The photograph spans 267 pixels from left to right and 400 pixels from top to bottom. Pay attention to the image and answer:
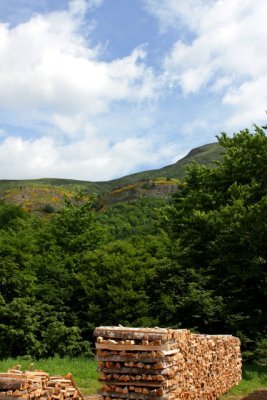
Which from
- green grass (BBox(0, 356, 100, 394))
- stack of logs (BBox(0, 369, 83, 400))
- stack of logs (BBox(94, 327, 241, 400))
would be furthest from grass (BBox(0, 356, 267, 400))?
stack of logs (BBox(0, 369, 83, 400))

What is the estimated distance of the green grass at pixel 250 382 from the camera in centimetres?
1520

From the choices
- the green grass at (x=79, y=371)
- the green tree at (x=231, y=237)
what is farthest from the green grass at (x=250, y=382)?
the green tree at (x=231, y=237)

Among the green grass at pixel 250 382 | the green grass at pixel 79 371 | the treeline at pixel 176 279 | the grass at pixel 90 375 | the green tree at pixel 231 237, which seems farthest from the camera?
the treeline at pixel 176 279

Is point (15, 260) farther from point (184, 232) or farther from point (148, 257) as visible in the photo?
point (184, 232)

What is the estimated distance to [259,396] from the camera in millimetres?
14547

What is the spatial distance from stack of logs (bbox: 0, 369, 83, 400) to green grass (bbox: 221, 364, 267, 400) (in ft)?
20.7

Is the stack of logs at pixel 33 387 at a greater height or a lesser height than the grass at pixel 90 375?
greater

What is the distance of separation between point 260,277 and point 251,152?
6545mm

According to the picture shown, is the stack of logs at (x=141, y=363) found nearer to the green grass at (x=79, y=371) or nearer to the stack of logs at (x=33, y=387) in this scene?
the stack of logs at (x=33, y=387)

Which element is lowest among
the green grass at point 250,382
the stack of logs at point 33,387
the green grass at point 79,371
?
the green grass at point 250,382

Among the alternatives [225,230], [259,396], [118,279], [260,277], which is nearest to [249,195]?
[225,230]

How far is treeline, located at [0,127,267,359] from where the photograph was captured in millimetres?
23672

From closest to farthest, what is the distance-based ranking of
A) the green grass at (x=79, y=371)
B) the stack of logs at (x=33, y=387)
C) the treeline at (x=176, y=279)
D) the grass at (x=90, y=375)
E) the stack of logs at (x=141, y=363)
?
1. the stack of logs at (x=33, y=387)
2. the stack of logs at (x=141, y=363)
3. the green grass at (x=79, y=371)
4. the grass at (x=90, y=375)
5. the treeline at (x=176, y=279)

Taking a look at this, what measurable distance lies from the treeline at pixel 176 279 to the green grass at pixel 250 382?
3.97 meters
